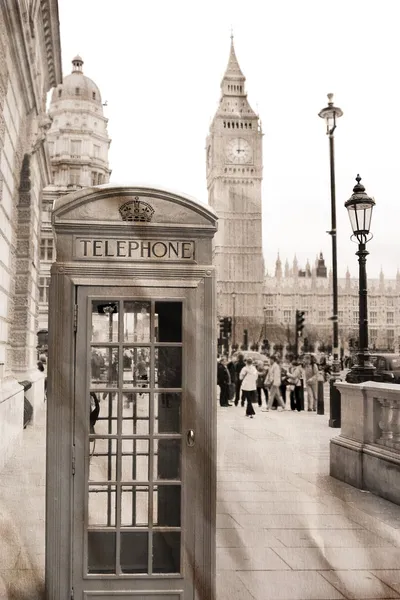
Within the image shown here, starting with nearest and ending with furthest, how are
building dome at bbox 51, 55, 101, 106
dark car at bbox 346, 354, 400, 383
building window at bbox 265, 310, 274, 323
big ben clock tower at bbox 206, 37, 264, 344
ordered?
dark car at bbox 346, 354, 400, 383
building dome at bbox 51, 55, 101, 106
big ben clock tower at bbox 206, 37, 264, 344
building window at bbox 265, 310, 274, 323

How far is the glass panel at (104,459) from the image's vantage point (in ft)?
12.5

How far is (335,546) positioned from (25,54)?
29.4 feet

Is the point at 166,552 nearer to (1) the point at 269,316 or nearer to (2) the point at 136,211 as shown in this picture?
(2) the point at 136,211

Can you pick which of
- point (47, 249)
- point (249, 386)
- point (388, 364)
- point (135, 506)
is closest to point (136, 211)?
point (135, 506)

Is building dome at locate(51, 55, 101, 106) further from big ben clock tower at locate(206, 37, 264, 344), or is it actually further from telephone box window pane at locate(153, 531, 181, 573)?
big ben clock tower at locate(206, 37, 264, 344)

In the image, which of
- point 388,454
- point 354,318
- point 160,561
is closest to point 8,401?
point 388,454

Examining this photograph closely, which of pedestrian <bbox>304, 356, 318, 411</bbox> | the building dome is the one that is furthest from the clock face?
pedestrian <bbox>304, 356, 318, 411</bbox>

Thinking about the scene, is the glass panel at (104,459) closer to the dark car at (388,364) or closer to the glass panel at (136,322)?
the glass panel at (136,322)

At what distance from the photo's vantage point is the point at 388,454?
7023mm

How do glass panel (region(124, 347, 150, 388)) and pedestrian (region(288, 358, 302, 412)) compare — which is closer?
glass panel (region(124, 347, 150, 388))

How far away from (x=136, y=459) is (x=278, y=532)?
2.33m

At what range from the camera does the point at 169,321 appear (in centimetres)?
391

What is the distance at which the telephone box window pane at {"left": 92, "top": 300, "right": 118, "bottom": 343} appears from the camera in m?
3.79

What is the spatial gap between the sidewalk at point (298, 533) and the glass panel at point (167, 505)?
0.65 m
